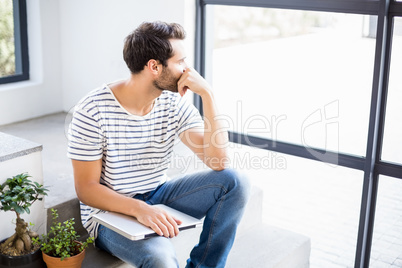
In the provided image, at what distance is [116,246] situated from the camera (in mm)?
2035

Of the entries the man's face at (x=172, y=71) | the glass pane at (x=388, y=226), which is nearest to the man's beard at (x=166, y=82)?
→ the man's face at (x=172, y=71)

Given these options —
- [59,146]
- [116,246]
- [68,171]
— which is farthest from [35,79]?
[116,246]

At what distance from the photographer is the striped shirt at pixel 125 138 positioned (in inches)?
80.7

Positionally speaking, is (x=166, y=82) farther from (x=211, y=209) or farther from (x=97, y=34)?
(x=97, y=34)

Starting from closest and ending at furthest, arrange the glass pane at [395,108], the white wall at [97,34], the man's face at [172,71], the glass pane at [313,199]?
the man's face at [172,71] → the glass pane at [395,108] → the glass pane at [313,199] → the white wall at [97,34]

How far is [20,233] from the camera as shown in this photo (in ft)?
6.70

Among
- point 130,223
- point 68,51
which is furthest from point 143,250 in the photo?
point 68,51

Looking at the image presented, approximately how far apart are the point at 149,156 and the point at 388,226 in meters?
1.30

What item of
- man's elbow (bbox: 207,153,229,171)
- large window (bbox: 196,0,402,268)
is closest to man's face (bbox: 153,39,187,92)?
man's elbow (bbox: 207,153,229,171)

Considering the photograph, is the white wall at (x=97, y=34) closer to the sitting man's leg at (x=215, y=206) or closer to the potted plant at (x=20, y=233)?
the sitting man's leg at (x=215, y=206)

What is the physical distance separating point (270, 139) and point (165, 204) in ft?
3.26

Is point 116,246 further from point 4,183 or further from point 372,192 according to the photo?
point 372,192

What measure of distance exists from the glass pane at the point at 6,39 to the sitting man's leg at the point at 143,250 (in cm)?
173

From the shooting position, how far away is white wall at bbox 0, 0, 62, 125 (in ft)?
11.0
